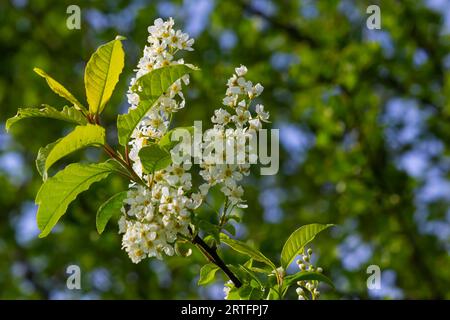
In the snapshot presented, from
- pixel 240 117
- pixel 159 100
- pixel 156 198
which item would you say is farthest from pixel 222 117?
pixel 156 198

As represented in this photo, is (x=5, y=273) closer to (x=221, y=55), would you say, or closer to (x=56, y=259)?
(x=56, y=259)

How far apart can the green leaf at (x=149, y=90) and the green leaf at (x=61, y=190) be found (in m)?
0.10

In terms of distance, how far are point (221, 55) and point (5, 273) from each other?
3.32m

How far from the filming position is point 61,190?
1514 millimetres

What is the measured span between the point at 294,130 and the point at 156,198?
188 inches

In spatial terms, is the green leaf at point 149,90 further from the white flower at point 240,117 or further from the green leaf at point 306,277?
the green leaf at point 306,277

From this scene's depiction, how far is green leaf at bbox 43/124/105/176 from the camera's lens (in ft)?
4.68

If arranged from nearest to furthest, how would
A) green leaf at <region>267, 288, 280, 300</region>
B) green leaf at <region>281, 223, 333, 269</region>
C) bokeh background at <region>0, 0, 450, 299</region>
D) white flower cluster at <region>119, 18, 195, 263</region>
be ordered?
1. white flower cluster at <region>119, 18, 195, 263</region>
2. green leaf at <region>267, 288, 280, 300</region>
3. green leaf at <region>281, 223, 333, 269</region>
4. bokeh background at <region>0, 0, 450, 299</region>

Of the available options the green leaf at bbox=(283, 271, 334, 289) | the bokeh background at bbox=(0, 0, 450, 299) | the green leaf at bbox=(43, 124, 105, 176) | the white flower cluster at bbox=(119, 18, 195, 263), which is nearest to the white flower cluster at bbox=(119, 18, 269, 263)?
the white flower cluster at bbox=(119, 18, 195, 263)

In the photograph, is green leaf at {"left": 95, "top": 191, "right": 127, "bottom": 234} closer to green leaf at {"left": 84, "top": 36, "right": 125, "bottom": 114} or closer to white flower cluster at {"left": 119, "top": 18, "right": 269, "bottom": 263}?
white flower cluster at {"left": 119, "top": 18, "right": 269, "bottom": 263}

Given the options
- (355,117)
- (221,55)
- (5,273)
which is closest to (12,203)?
(5,273)

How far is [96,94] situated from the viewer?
1.61 metres

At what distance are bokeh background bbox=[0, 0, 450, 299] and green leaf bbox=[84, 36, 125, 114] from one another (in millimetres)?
1609

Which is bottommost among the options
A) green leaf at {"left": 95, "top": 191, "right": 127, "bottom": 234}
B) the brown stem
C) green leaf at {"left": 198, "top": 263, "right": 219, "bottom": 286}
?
green leaf at {"left": 198, "top": 263, "right": 219, "bottom": 286}
